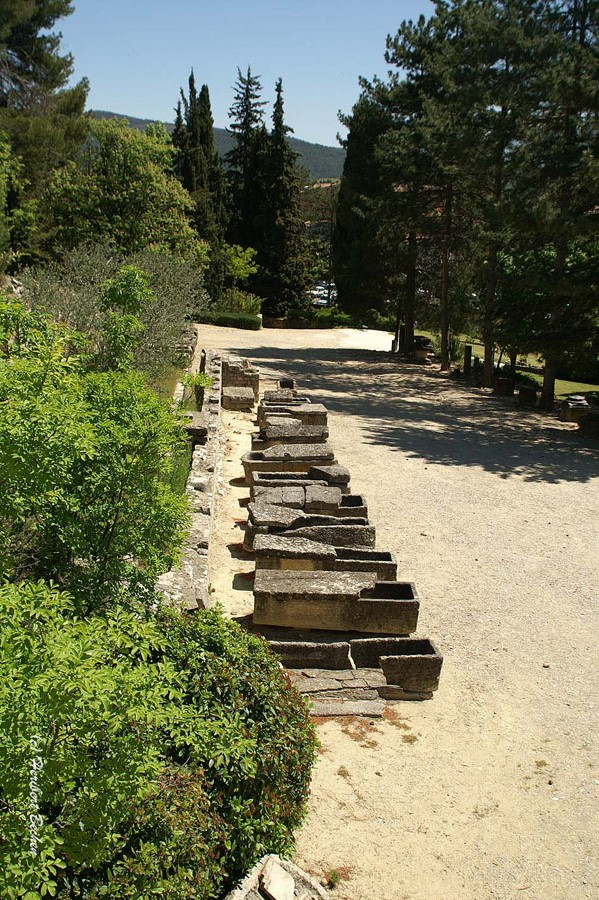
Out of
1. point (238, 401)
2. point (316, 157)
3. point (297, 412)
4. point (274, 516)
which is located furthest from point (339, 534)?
point (316, 157)

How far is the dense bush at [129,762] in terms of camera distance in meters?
2.80

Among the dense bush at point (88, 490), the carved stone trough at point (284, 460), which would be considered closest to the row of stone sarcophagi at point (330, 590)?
the carved stone trough at point (284, 460)

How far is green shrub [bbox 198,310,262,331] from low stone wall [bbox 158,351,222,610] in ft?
68.4

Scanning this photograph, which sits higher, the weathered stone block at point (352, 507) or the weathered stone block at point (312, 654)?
the weathered stone block at point (352, 507)

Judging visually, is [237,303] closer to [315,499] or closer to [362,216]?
[362,216]

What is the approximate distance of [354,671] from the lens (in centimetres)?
681

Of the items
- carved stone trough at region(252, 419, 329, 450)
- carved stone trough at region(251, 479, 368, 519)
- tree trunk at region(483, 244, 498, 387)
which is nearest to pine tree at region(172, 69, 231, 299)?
tree trunk at region(483, 244, 498, 387)

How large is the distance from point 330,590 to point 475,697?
1614 mm

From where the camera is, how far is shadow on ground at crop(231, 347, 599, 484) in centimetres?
1530

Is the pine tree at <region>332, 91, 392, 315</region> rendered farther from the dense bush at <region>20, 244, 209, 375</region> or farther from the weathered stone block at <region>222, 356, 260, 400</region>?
the weathered stone block at <region>222, 356, 260, 400</region>

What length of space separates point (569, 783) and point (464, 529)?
551 centimetres

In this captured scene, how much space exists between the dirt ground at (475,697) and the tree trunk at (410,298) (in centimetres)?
1323

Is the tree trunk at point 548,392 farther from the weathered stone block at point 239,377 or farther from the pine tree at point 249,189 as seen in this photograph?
the pine tree at point 249,189

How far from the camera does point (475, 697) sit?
6.84 m
